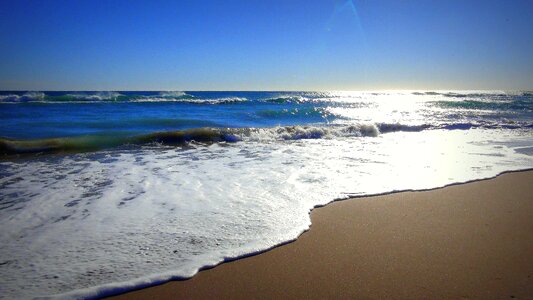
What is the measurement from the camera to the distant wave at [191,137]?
27.2ft

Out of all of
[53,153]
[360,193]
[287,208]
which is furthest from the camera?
[53,153]

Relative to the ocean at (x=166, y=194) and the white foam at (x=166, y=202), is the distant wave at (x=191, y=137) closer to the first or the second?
the ocean at (x=166, y=194)

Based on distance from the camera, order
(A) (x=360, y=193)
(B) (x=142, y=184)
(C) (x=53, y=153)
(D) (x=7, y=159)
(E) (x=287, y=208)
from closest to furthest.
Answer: (E) (x=287, y=208), (A) (x=360, y=193), (B) (x=142, y=184), (D) (x=7, y=159), (C) (x=53, y=153)

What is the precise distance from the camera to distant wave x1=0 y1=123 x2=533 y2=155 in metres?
8.30

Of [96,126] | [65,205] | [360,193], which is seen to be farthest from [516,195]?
[96,126]

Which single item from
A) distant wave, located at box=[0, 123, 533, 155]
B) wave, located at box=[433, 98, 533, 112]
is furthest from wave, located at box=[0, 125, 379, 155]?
wave, located at box=[433, 98, 533, 112]

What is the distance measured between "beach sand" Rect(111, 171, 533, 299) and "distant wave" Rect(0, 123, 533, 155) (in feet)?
22.7

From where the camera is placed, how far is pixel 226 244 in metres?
3.01

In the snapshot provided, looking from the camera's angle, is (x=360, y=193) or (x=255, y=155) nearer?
(x=360, y=193)

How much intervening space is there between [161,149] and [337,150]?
14.8ft

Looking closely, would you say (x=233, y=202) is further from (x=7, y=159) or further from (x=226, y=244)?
(x=7, y=159)

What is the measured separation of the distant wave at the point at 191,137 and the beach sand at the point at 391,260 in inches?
273

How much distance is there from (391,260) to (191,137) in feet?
27.4

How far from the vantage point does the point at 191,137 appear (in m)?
10.3
